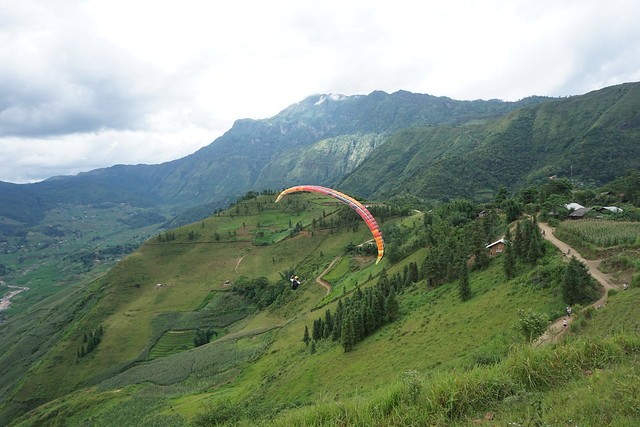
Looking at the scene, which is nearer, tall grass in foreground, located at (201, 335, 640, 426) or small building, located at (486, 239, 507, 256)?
tall grass in foreground, located at (201, 335, 640, 426)

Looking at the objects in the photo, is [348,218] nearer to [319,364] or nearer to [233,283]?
[233,283]

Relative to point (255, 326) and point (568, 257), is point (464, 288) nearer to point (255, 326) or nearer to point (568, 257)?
point (568, 257)

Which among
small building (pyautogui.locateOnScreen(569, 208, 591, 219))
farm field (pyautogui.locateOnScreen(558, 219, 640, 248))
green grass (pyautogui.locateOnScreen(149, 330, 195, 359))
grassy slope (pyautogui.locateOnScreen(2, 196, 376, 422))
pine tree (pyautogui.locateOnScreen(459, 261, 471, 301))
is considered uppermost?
farm field (pyautogui.locateOnScreen(558, 219, 640, 248))

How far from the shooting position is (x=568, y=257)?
3350cm

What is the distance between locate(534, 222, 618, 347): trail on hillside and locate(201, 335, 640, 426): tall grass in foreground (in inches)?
259

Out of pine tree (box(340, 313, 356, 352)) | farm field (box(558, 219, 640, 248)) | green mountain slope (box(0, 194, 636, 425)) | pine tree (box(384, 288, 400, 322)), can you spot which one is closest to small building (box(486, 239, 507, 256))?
green mountain slope (box(0, 194, 636, 425))

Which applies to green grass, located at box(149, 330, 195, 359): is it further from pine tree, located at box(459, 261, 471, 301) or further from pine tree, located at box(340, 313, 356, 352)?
pine tree, located at box(459, 261, 471, 301)

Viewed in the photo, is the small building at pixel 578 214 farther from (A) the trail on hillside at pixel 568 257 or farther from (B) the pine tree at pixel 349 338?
(B) the pine tree at pixel 349 338

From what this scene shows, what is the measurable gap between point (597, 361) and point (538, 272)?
26.7m

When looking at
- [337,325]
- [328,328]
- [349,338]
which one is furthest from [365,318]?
[328,328]

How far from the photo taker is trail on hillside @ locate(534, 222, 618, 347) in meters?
20.8

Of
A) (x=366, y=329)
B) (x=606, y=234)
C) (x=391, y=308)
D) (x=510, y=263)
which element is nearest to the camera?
(x=606, y=234)

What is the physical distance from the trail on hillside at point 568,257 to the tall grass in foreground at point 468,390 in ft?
21.6

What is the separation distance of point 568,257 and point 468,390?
32045mm
